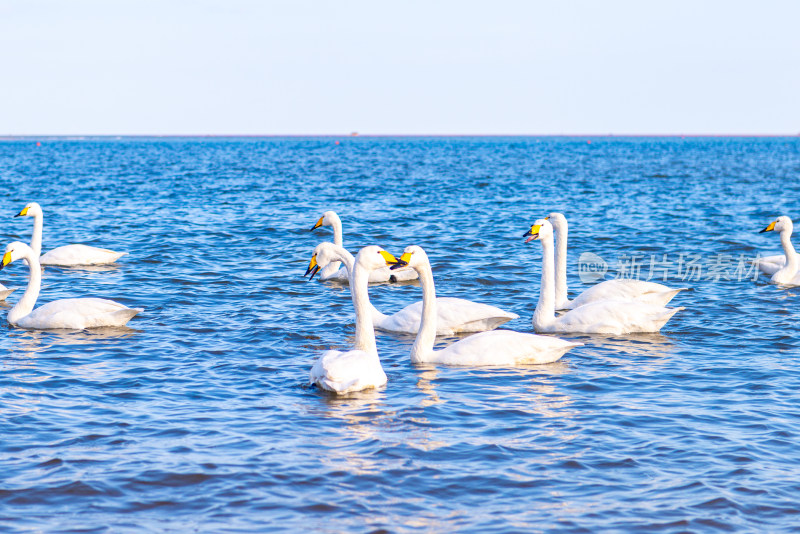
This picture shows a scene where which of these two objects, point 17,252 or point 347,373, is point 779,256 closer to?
point 347,373

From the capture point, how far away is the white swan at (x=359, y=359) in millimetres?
9602

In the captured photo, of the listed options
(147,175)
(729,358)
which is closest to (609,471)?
(729,358)

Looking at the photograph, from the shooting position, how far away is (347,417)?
9.05 meters

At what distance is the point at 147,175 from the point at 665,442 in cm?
5580

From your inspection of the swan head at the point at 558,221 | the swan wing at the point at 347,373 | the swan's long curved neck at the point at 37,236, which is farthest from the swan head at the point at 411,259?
the swan's long curved neck at the point at 37,236

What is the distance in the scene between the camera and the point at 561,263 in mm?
14461

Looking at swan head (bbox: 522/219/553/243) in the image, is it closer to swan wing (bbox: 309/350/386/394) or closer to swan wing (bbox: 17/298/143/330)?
swan wing (bbox: 309/350/386/394)

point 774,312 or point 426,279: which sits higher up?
point 426,279

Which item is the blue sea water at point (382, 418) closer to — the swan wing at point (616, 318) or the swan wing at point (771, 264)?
the swan wing at point (616, 318)

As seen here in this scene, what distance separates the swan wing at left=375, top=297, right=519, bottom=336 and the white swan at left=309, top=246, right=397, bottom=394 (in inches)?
82.9

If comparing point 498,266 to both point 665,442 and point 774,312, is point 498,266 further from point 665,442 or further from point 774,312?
point 665,442

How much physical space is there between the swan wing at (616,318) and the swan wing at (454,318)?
2.89 ft
